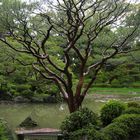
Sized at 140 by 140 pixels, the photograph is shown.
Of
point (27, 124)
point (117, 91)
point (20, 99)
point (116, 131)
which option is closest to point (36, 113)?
point (27, 124)

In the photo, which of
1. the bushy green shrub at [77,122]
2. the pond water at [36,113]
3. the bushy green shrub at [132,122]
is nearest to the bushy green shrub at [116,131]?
the bushy green shrub at [132,122]

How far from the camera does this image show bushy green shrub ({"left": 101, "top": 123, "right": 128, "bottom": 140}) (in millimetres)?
10141

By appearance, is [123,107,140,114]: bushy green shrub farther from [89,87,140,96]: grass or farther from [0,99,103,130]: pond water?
[89,87,140,96]: grass

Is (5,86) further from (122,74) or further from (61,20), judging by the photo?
(122,74)

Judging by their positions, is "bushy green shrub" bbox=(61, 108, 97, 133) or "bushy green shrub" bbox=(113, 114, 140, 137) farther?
"bushy green shrub" bbox=(113, 114, 140, 137)

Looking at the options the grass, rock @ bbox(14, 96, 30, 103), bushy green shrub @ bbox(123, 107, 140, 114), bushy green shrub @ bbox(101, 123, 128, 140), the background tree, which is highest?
the background tree

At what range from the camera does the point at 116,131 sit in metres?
10.4

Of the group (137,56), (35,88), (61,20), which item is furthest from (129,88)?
(61,20)

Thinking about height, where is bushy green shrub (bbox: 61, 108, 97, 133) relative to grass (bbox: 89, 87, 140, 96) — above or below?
below

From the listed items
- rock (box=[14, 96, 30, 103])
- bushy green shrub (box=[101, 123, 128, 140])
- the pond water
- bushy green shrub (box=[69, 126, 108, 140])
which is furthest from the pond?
bushy green shrub (box=[69, 126, 108, 140])

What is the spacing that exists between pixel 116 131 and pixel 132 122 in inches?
40.2

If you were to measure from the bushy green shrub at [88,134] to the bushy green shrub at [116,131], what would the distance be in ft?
1.21

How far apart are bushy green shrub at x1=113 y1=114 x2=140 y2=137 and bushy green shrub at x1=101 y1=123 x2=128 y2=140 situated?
22cm

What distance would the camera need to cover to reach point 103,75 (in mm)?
35875
